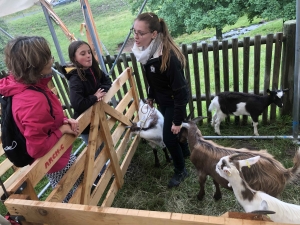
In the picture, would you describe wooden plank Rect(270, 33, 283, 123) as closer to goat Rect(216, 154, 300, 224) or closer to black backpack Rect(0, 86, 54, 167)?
goat Rect(216, 154, 300, 224)

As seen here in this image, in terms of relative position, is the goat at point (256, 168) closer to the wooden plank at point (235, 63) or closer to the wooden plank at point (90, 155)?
the wooden plank at point (90, 155)

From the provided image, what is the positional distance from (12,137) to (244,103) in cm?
346

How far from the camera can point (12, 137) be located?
6.38ft

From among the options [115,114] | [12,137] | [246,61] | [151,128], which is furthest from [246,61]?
[12,137]

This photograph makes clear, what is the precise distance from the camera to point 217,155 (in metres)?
2.80

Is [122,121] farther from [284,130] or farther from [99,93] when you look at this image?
[284,130]

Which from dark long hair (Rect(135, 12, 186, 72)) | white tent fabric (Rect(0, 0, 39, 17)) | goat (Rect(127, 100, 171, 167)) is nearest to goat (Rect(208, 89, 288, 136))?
goat (Rect(127, 100, 171, 167))

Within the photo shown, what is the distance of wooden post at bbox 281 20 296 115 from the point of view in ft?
12.6

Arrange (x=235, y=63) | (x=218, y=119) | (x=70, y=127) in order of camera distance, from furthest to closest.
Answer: (x=218, y=119)
(x=235, y=63)
(x=70, y=127)

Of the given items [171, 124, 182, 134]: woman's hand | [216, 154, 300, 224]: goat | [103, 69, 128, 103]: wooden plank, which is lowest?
[216, 154, 300, 224]: goat

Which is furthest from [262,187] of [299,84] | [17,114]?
[17,114]

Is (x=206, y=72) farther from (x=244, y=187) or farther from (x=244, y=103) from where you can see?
(x=244, y=187)

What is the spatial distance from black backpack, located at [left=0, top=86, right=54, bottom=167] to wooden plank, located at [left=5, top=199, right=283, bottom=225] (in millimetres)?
540

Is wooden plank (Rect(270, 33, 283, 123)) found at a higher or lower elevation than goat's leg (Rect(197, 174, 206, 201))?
higher
